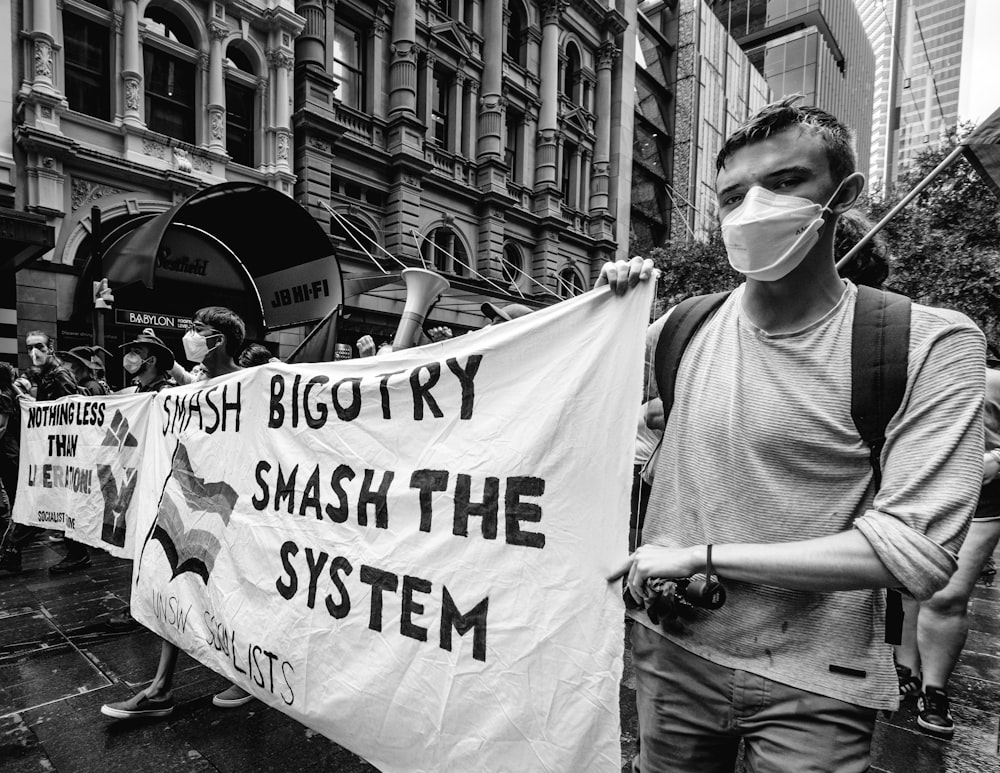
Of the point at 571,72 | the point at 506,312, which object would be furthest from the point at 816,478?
the point at 571,72

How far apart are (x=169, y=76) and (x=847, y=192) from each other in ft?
48.5

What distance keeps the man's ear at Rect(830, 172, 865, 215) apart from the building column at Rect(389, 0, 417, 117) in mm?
17191

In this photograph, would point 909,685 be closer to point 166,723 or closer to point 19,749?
point 166,723

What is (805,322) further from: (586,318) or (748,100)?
(748,100)

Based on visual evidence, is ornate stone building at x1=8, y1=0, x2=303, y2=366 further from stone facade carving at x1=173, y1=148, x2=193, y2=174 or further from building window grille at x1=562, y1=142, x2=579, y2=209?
building window grille at x1=562, y1=142, x2=579, y2=209

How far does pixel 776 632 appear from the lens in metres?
1.20

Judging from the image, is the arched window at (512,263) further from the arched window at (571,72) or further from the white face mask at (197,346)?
the white face mask at (197,346)

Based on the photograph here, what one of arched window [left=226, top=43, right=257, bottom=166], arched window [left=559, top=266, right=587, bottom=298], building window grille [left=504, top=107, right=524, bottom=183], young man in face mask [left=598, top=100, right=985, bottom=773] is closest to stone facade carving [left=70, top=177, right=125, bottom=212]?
arched window [left=226, top=43, right=257, bottom=166]

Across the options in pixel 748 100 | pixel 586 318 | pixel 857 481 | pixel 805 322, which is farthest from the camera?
pixel 748 100

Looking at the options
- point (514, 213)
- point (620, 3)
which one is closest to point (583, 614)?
point (514, 213)

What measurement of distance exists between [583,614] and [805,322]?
33.4 inches

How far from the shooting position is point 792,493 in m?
1.20

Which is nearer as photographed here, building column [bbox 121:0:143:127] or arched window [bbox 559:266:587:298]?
building column [bbox 121:0:143:127]

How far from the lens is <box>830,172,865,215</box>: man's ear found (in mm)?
1257
